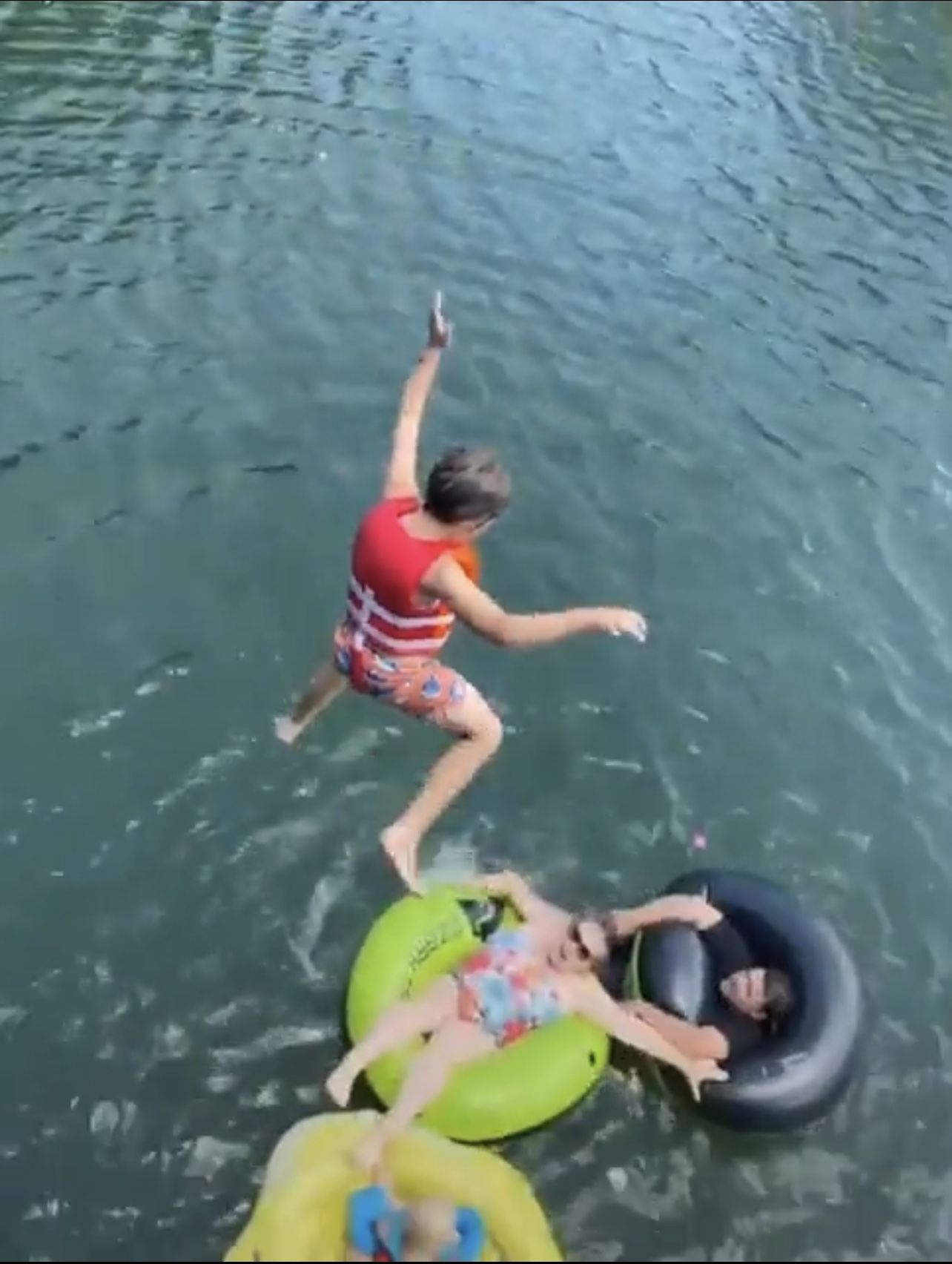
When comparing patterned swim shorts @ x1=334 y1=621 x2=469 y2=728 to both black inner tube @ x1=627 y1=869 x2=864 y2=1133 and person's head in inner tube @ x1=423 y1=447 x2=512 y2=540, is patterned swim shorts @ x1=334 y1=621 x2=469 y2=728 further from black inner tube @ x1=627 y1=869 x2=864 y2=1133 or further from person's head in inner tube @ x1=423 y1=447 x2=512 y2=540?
black inner tube @ x1=627 y1=869 x2=864 y2=1133

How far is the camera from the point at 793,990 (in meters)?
6.89

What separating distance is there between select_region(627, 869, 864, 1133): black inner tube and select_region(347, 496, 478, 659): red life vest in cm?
175

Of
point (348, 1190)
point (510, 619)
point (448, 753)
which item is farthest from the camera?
point (448, 753)

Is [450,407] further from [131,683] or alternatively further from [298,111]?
[298,111]

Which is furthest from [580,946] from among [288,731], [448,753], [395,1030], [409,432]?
[409,432]

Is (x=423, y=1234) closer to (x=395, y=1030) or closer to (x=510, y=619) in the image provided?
(x=395, y=1030)

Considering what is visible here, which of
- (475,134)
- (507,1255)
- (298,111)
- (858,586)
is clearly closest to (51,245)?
(298,111)

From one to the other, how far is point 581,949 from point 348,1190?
169cm

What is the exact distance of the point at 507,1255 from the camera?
543cm

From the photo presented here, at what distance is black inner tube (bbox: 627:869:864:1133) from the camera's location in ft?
21.4

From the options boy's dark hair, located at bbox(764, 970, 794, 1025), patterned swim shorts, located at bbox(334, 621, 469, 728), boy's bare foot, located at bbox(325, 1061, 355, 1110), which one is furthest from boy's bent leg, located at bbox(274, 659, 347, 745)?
boy's dark hair, located at bbox(764, 970, 794, 1025)

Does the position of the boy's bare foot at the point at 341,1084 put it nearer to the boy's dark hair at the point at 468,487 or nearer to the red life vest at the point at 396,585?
the red life vest at the point at 396,585

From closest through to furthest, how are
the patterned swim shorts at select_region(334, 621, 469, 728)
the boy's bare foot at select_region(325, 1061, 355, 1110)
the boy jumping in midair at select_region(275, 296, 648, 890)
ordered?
the boy's bare foot at select_region(325, 1061, 355, 1110) → the boy jumping in midair at select_region(275, 296, 648, 890) → the patterned swim shorts at select_region(334, 621, 469, 728)

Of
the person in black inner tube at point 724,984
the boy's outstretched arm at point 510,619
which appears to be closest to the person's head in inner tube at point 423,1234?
the person in black inner tube at point 724,984
